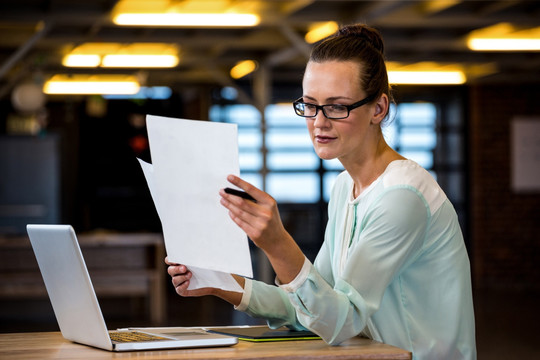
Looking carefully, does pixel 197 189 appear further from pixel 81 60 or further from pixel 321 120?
pixel 81 60

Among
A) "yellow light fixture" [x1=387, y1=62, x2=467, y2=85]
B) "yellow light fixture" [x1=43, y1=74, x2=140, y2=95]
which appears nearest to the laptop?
"yellow light fixture" [x1=387, y1=62, x2=467, y2=85]

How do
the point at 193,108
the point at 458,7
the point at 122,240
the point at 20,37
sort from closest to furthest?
the point at 458,7 < the point at 122,240 < the point at 20,37 < the point at 193,108

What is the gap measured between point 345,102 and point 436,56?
30.3 ft

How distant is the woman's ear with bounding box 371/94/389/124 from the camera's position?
202 centimetres

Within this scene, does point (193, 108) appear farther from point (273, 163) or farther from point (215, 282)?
point (215, 282)

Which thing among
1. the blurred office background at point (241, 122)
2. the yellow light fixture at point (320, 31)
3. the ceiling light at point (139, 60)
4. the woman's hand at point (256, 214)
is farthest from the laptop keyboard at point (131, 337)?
the ceiling light at point (139, 60)

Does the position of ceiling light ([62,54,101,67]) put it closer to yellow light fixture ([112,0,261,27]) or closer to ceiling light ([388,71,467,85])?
yellow light fixture ([112,0,261,27])

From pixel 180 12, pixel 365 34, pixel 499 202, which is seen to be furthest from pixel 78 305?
pixel 499 202

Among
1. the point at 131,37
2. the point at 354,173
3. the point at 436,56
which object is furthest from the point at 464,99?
the point at 354,173

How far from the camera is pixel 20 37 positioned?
9805 millimetres

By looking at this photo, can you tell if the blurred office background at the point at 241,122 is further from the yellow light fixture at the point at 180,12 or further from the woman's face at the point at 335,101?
the woman's face at the point at 335,101

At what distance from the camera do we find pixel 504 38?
919cm

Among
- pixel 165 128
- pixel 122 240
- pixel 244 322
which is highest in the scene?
pixel 165 128

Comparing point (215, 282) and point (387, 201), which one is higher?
point (387, 201)
